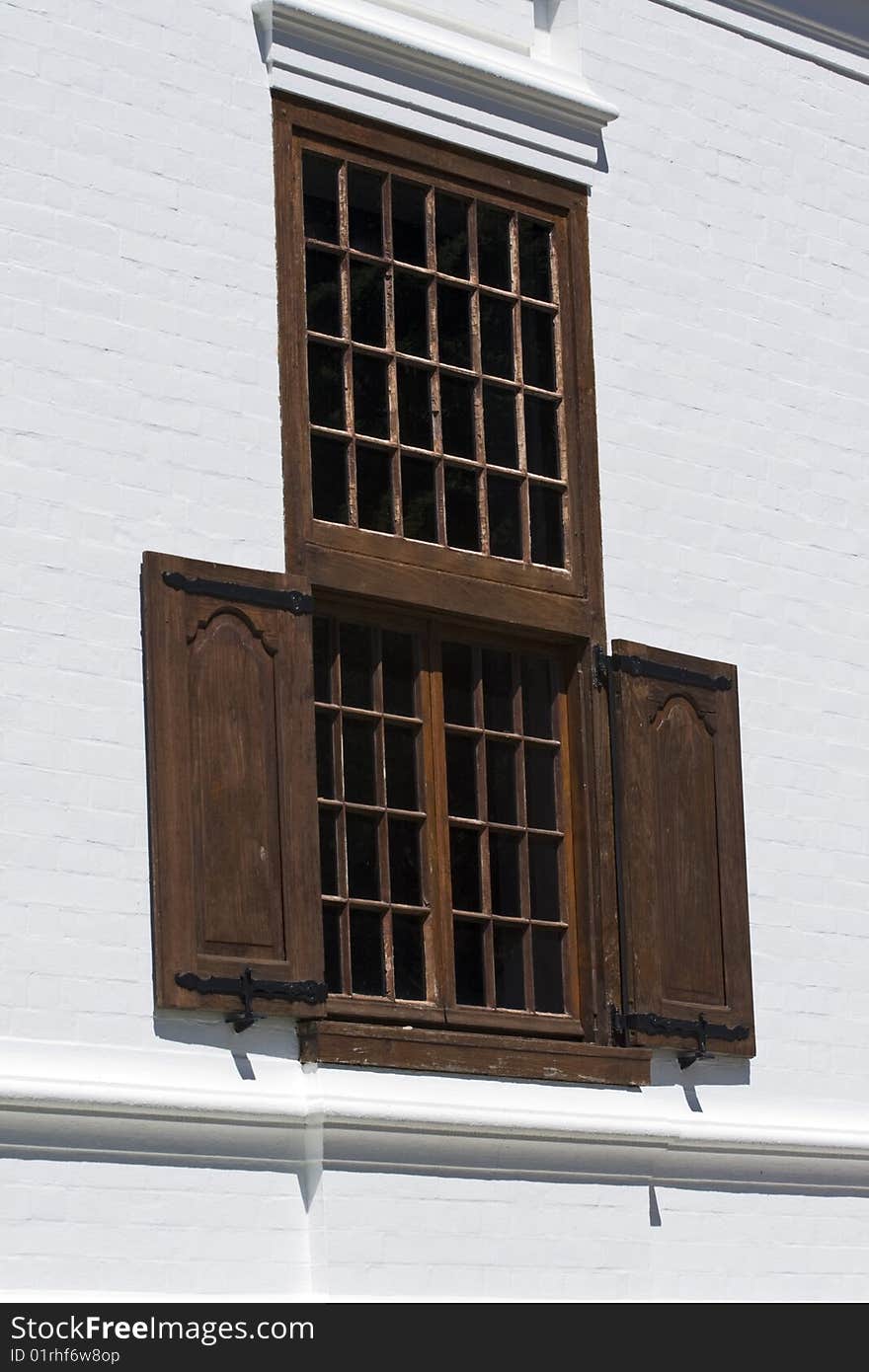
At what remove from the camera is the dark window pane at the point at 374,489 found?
11.4 m

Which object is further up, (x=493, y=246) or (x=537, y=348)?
(x=493, y=246)

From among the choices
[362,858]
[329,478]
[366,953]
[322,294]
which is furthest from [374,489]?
[366,953]

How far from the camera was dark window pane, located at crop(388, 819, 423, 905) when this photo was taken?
11219 millimetres

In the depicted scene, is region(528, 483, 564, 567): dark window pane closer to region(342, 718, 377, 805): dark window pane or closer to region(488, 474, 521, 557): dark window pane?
region(488, 474, 521, 557): dark window pane

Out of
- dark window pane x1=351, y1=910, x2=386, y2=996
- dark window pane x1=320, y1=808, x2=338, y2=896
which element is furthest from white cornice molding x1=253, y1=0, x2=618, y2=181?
dark window pane x1=351, y1=910, x2=386, y2=996

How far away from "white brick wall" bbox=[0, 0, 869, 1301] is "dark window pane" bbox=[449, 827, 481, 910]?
0.80 m

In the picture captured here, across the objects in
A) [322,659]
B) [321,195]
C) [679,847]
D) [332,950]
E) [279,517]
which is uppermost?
[321,195]

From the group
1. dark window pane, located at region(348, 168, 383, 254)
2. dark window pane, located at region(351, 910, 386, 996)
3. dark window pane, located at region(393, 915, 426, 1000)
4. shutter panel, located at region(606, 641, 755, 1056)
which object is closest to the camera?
dark window pane, located at region(351, 910, 386, 996)

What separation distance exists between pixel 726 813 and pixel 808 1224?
66.5 inches

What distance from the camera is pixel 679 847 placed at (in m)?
12.0

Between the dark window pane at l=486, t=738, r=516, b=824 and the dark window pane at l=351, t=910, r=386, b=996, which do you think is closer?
the dark window pane at l=351, t=910, r=386, b=996

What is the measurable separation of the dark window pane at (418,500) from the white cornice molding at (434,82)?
134 centimetres

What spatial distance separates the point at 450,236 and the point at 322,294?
72cm

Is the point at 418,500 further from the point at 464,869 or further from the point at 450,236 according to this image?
the point at 464,869
